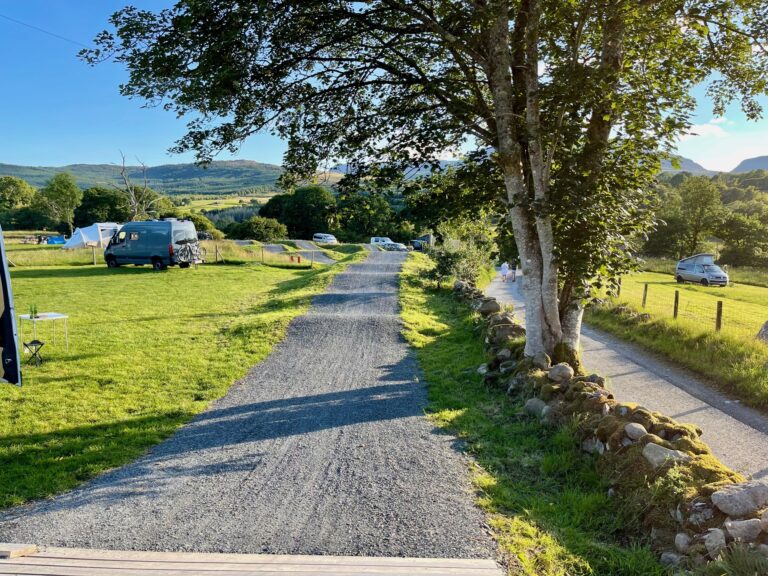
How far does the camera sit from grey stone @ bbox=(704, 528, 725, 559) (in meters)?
3.36

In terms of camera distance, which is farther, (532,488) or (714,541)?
(532,488)

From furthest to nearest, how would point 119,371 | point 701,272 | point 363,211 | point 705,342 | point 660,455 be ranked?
1. point 701,272
2. point 705,342
3. point 119,371
4. point 363,211
5. point 660,455

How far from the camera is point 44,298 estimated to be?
667 inches

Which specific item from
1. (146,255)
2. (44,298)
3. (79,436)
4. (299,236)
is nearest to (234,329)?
(79,436)

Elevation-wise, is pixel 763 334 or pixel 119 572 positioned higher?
pixel 763 334

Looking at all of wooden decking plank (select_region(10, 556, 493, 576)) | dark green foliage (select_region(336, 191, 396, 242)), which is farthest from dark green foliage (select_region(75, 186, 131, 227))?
wooden decking plank (select_region(10, 556, 493, 576))

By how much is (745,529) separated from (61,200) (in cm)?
9399

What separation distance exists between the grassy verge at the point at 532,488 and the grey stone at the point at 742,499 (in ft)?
2.14

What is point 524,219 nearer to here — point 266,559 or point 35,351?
point 266,559

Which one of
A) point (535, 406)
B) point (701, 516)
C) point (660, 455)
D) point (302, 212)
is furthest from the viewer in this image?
point (302, 212)

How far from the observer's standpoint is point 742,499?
3.63 m

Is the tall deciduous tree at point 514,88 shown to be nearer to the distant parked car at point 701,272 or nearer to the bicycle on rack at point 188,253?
the bicycle on rack at point 188,253

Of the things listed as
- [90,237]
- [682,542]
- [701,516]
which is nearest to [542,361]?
[701,516]

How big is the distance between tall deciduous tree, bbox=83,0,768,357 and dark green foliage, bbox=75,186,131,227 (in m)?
79.4
